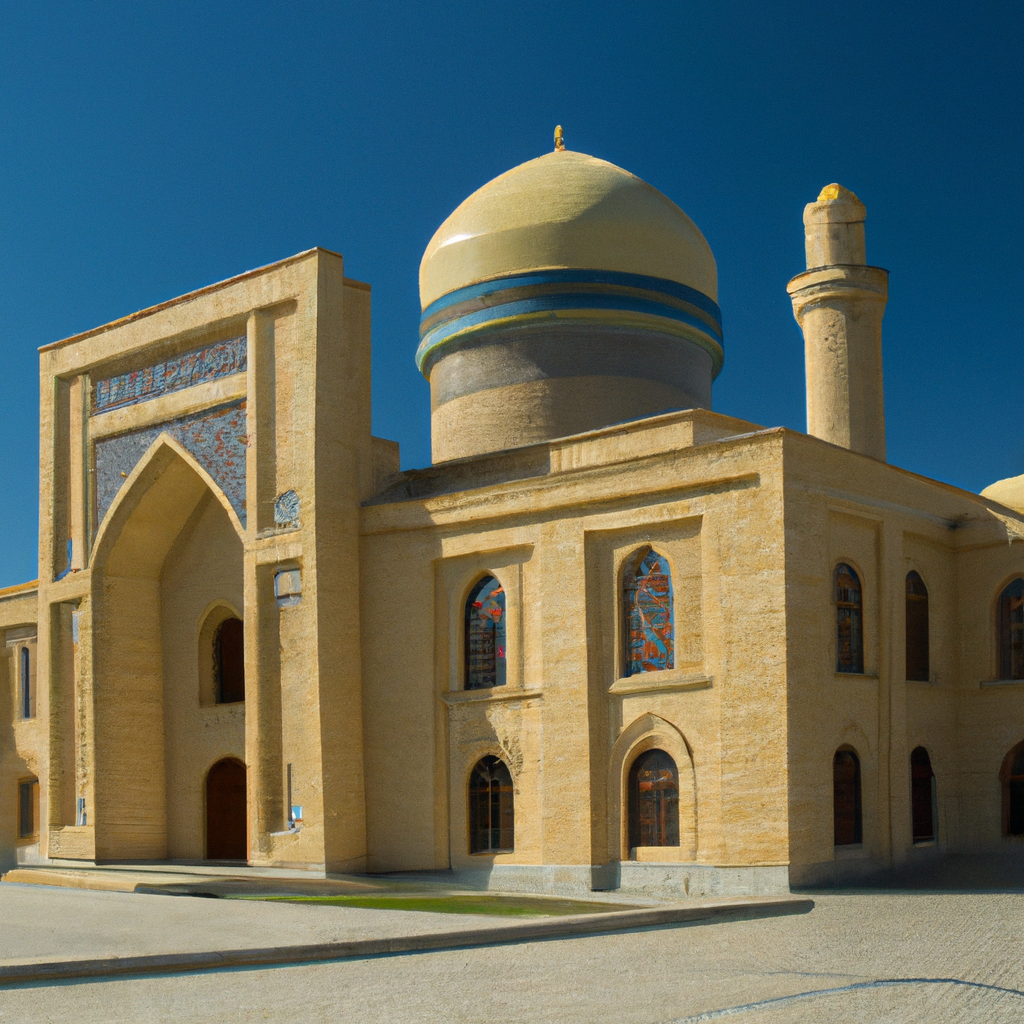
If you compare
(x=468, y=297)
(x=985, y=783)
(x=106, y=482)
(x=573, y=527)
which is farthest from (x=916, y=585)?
(x=106, y=482)

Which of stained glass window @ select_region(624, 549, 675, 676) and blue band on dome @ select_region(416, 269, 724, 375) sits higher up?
blue band on dome @ select_region(416, 269, 724, 375)

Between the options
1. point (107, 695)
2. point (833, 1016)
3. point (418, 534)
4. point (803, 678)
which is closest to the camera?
point (833, 1016)

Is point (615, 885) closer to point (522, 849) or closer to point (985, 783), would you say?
point (522, 849)

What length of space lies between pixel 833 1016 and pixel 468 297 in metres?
13.8

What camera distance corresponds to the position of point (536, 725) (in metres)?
15.2

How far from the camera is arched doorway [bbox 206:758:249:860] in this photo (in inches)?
736

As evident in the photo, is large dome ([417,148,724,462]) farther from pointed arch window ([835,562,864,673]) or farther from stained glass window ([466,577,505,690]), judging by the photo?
pointed arch window ([835,562,864,673])

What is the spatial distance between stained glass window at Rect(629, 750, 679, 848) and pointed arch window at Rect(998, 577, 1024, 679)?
428 cm

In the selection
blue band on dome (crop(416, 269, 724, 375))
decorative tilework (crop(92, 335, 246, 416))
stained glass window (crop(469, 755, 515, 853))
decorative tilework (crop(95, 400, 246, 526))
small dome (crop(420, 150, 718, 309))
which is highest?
small dome (crop(420, 150, 718, 309))

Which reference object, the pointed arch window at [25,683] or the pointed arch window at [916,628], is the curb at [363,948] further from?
the pointed arch window at [25,683]

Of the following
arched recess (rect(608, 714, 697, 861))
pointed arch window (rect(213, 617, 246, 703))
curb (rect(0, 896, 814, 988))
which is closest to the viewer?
curb (rect(0, 896, 814, 988))

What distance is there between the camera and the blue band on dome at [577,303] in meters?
18.7

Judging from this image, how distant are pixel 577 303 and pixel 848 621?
6251 millimetres

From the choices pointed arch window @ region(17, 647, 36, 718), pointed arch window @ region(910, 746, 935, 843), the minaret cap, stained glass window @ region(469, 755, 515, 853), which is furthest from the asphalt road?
pointed arch window @ region(17, 647, 36, 718)
